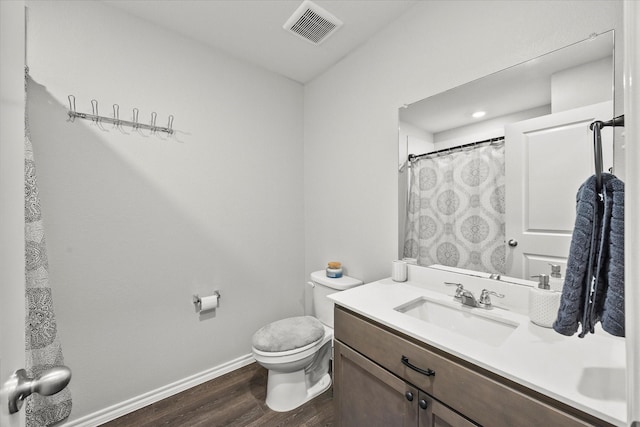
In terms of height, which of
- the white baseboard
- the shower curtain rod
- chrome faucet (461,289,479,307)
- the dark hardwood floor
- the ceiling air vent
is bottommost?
the dark hardwood floor

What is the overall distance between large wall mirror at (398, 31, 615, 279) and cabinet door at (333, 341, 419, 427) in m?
0.70

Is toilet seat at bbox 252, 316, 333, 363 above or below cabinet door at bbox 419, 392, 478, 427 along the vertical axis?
below

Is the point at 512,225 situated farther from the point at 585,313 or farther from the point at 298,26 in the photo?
the point at 298,26

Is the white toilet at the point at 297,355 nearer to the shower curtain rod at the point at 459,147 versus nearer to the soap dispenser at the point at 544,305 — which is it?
the shower curtain rod at the point at 459,147

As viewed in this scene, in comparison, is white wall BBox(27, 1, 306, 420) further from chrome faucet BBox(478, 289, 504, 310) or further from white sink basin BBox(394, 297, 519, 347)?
chrome faucet BBox(478, 289, 504, 310)

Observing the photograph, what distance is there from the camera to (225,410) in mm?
1672

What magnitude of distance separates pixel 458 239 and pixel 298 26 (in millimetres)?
1629

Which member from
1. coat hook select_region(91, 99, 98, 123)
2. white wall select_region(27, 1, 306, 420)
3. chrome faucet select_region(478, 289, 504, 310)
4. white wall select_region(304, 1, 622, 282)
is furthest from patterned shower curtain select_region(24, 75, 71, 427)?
chrome faucet select_region(478, 289, 504, 310)

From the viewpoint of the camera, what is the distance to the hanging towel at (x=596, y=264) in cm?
59

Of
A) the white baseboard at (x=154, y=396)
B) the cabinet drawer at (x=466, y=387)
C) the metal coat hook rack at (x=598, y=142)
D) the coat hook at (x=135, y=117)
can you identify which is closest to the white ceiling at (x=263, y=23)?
the coat hook at (x=135, y=117)

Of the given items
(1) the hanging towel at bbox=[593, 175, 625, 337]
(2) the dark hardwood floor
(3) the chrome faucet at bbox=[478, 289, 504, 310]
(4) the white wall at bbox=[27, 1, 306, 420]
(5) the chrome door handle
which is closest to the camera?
(5) the chrome door handle

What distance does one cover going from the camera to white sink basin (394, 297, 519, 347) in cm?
112

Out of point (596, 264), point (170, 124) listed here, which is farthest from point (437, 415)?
point (170, 124)

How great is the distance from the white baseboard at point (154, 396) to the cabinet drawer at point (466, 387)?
132cm
